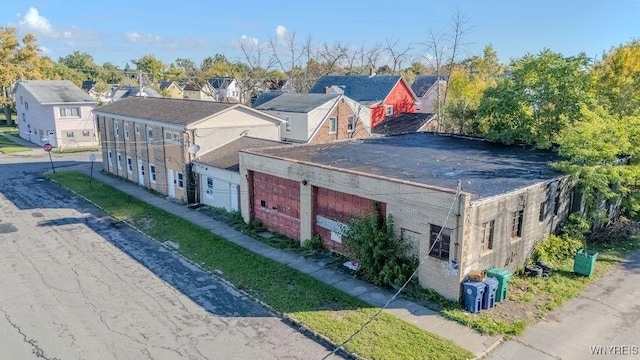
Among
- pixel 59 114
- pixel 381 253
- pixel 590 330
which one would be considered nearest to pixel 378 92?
pixel 381 253

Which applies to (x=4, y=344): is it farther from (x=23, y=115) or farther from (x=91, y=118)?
(x=23, y=115)

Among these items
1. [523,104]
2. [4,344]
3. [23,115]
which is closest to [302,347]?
[4,344]

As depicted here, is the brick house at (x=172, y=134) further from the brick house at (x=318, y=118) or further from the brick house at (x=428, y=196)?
the brick house at (x=428, y=196)

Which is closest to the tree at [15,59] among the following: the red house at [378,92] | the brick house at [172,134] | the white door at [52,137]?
the white door at [52,137]

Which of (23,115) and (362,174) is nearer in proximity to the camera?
(362,174)

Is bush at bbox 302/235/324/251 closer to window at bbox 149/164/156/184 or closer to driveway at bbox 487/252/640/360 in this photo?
driveway at bbox 487/252/640/360

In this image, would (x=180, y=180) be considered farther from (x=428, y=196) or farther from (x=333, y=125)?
(x=428, y=196)

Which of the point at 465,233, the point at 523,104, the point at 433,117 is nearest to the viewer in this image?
the point at 465,233
